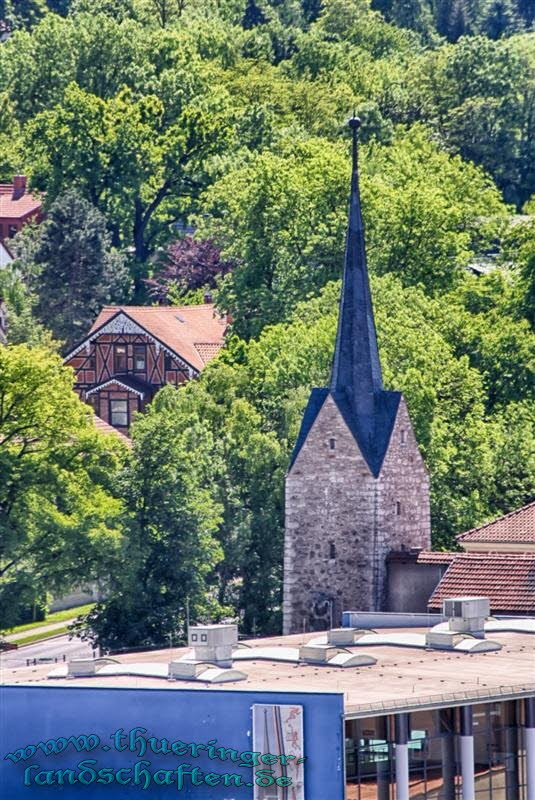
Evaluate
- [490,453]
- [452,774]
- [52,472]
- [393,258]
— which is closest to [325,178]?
[393,258]

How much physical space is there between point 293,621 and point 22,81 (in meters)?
76.3

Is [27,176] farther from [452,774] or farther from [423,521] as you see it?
[452,774]

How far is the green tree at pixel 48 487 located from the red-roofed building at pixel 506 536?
32.9 ft

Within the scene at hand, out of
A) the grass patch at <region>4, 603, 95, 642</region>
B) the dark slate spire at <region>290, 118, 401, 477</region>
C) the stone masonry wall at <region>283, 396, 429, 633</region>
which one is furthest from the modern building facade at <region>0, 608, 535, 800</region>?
the grass patch at <region>4, 603, 95, 642</region>

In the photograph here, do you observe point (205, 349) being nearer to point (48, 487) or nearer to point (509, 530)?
point (48, 487)

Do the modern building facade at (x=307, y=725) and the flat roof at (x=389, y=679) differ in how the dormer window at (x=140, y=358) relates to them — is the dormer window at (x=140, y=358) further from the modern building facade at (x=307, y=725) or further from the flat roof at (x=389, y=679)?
the modern building facade at (x=307, y=725)

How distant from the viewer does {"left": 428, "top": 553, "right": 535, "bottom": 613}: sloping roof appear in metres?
88.1

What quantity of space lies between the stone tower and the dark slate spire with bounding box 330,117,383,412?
0.06m

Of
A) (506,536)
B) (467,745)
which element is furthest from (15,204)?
(467,745)

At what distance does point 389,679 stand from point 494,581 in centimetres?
1946

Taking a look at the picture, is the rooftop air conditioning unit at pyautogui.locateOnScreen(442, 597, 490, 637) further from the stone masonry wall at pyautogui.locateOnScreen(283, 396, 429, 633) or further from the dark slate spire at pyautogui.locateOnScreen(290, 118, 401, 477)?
the dark slate spire at pyautogui.locateOnScreen(290, 118, 401, 477)

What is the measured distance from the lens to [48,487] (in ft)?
330

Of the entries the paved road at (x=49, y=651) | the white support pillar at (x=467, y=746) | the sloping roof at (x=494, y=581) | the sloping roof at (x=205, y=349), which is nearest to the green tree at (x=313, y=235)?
the sloping roof at (x=205, y=349)

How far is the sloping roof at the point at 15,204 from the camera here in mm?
164500
